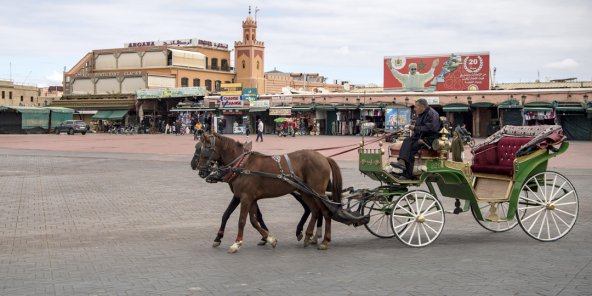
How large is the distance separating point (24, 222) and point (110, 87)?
67.2 meters

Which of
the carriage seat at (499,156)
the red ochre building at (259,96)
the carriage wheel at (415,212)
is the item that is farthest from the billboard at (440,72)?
the carriage wheel at (415,212)

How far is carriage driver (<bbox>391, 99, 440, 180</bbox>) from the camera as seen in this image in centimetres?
913

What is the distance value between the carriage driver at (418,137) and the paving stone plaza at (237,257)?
43.4 inches

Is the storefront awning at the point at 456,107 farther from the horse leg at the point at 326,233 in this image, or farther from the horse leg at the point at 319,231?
the horse leg at the point at 326,233

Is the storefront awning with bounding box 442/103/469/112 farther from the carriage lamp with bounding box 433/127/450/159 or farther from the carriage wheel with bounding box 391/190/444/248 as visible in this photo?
the carriage wheel with bounding box 391/190/444/248

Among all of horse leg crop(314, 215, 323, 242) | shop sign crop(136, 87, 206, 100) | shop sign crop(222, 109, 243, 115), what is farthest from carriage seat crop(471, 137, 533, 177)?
shop sign crop(136, 87, 206, 100)

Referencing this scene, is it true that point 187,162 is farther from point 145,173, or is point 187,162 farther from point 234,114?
point 234,114

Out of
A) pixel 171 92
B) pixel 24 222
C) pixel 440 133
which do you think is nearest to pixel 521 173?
pixel 440 133

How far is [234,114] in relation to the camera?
62844 mm

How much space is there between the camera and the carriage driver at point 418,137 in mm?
9133

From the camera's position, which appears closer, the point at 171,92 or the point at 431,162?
the point at 431,162

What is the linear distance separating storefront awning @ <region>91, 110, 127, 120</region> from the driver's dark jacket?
63.2 meters

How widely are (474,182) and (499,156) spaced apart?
1.82ft

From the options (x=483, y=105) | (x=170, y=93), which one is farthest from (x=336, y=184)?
(x=170, y=93)
